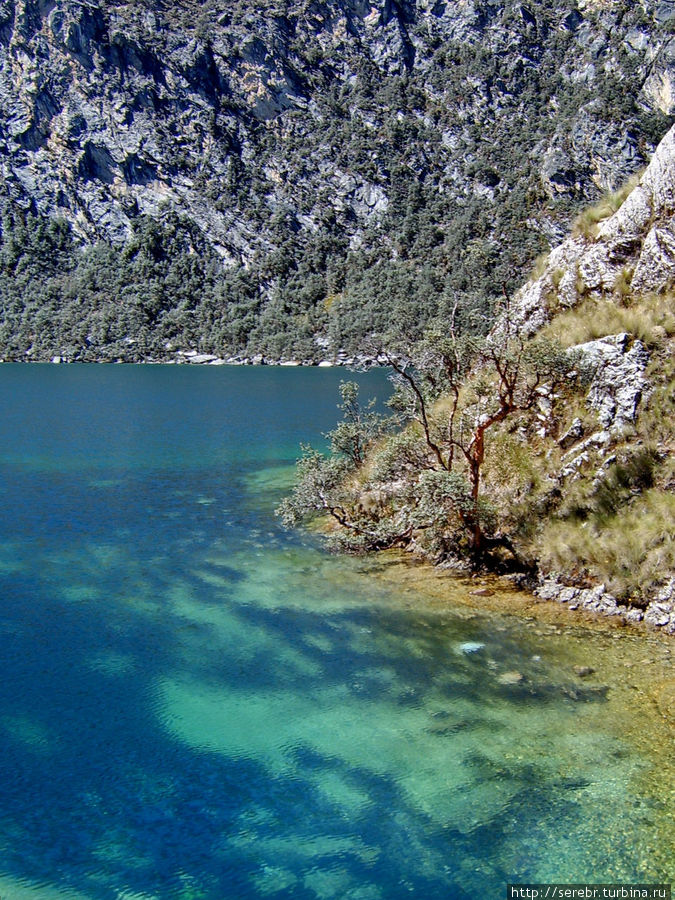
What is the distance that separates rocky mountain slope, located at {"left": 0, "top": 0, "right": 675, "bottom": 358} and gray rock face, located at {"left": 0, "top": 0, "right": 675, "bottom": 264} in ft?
1.63

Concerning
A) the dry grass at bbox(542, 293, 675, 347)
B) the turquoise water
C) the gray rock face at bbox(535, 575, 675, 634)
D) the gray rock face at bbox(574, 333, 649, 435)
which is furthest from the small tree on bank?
the turquoise water

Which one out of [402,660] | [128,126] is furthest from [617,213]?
[128,126]

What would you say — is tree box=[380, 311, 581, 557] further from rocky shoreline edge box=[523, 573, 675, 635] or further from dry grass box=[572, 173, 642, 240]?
dry grass box=[572, 173, 642, 240]

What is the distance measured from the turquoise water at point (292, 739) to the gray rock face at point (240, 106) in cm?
14694

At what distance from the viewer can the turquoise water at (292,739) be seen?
30.4ft

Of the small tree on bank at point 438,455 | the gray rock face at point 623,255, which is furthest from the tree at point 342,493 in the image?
the gray rock face at point 623,255

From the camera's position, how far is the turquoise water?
9.27 m

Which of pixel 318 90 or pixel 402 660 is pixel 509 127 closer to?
pixel 318 90

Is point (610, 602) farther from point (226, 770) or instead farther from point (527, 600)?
point (226, 770)

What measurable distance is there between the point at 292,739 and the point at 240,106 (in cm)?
18704

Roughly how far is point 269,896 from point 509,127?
574 feet

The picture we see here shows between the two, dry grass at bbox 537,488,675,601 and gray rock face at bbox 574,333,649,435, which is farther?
gray rock face at bbox 574,333,649,435

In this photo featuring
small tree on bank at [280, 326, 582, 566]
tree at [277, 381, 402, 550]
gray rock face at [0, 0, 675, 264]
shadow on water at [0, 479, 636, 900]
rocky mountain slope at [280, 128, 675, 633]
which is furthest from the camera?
gray rock face at [0, 0, 675, 264]

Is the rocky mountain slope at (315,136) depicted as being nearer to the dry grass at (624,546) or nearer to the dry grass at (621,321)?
the dry grass at (621,321)
